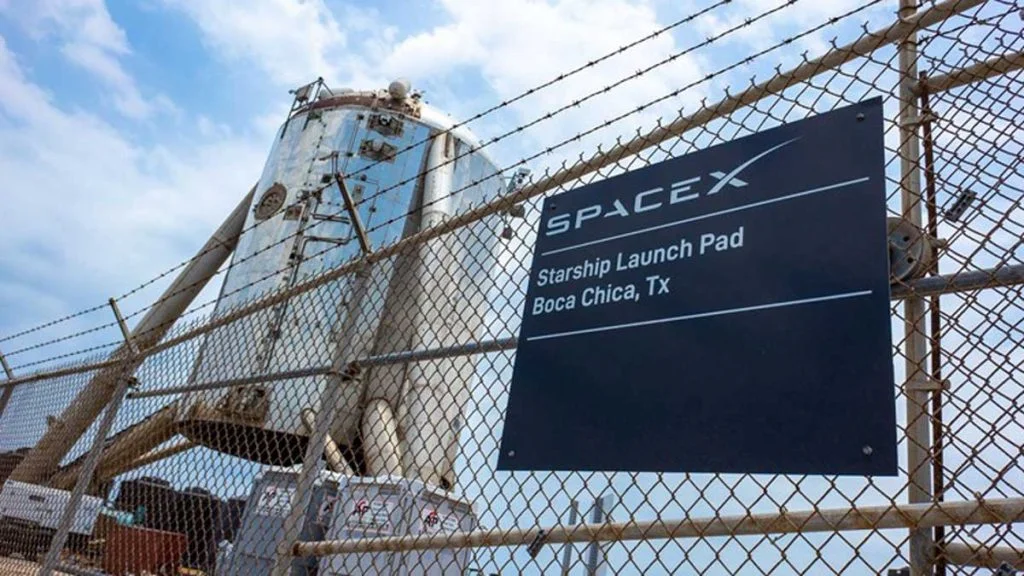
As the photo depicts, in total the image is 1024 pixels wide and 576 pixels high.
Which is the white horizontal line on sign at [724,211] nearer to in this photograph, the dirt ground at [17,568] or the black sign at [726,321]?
the black sign at [726,321]

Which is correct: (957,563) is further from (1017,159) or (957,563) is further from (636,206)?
(636,206)

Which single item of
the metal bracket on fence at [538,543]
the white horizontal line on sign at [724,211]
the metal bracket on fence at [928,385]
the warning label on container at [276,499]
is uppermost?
the white horizontal line on sign at [724,211]

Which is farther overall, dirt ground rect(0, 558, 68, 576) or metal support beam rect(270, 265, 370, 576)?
dirt ground rect(0, 558, 68, 576)

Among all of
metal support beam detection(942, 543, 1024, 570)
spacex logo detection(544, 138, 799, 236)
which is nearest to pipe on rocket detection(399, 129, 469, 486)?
spacex logo detection(544, 138, 799, 236)

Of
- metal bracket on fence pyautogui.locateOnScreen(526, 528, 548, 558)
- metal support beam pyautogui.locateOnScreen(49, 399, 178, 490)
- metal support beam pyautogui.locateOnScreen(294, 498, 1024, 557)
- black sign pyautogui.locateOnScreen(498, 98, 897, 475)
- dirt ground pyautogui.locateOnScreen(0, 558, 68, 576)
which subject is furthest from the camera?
metal support beam pyautogui.locateOnScreen(49, 399, 178, 490)

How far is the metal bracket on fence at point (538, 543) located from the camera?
7.82 ft

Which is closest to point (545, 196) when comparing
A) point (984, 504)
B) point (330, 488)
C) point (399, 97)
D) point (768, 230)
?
point (768, 230)

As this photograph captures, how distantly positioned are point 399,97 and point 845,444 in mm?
12880

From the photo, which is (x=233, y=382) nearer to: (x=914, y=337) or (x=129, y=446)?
(x=129, y=446)

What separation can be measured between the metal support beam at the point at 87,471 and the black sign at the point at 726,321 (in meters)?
3.37

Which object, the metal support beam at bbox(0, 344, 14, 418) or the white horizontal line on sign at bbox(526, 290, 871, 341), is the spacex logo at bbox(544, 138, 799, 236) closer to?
the white horizontal line on sign at bbox(526, 290, 871, 341)

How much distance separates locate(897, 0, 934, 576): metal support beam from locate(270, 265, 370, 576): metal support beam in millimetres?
2280

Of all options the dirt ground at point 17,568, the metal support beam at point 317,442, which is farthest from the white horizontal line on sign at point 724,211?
the dirt ground at point 17,568

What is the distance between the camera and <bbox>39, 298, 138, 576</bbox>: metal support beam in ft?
15.1
